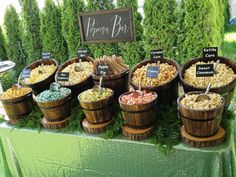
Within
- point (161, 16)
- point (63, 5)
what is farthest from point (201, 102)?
point (63, 5)

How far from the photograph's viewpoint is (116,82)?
6.51ft

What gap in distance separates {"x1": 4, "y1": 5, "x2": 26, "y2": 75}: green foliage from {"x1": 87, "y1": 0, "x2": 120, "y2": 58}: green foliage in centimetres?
159

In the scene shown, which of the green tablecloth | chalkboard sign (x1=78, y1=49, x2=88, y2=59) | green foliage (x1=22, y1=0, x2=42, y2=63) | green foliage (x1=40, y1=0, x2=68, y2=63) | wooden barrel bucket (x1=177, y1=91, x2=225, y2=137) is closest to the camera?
wooden barrel bucket (x1=177, y1=91, x2=225, y2=137)

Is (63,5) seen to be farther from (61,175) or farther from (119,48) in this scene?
(61,175)

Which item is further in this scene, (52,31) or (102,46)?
(52,31)

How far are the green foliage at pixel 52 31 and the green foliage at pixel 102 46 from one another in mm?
529

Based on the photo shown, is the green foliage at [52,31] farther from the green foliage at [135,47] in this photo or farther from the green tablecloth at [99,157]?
the green tablecloth at [99,157]

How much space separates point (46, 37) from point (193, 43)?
86.5 inches

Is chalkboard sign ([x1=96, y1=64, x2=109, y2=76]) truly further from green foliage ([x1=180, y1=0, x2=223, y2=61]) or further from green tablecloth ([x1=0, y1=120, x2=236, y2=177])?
green foliage ([x1=180, y1=0, x2=223, y2=61])

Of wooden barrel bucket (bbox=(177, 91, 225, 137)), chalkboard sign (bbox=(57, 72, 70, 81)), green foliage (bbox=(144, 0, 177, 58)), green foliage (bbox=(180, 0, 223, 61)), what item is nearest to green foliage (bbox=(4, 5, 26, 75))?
green foliage (bbox=(144, 0, 177, 58))

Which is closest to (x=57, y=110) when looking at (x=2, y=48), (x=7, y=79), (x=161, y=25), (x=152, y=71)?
(x=152, y=71)

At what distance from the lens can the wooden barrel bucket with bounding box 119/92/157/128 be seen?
1.65 meters

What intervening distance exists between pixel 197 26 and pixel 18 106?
108 inches

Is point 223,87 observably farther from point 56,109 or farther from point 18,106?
point 18,106
